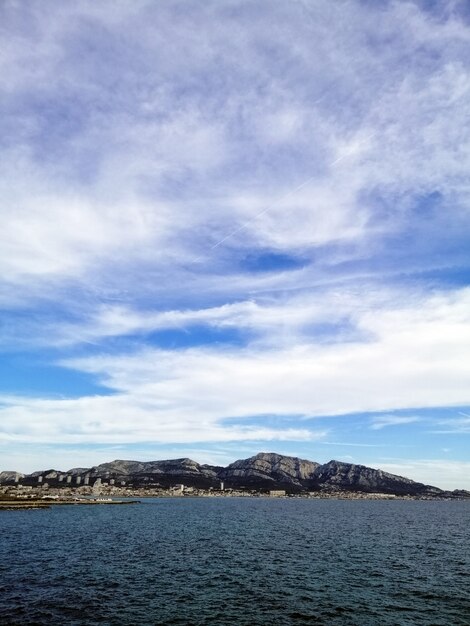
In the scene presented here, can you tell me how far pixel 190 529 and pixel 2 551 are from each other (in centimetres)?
6317

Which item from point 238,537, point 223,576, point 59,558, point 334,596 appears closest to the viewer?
point 334,596

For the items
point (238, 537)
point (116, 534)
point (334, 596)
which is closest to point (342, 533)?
point (238, 537)

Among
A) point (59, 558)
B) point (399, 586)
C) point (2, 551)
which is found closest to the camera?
point (399, 586)

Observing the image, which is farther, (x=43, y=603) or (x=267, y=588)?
(x=267, y=588)

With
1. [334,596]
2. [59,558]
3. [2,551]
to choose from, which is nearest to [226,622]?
[334,596]

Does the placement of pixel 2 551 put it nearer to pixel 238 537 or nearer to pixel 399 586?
pixel 238 537

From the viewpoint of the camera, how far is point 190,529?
135m

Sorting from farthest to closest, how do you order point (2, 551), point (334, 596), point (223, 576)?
point (2, 551), point (223, 576), point (334, 596)

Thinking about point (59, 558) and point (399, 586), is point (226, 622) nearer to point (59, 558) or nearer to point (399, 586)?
point (399, 586)

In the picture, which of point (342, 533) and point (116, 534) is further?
point (342, 533)

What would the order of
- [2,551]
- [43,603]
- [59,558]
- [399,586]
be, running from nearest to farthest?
[43,603] < [399,586] < [59,558] < [2,551]

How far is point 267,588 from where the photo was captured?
56.6 metres

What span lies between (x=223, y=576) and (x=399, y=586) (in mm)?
23633

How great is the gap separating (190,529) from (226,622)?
3927 inches
